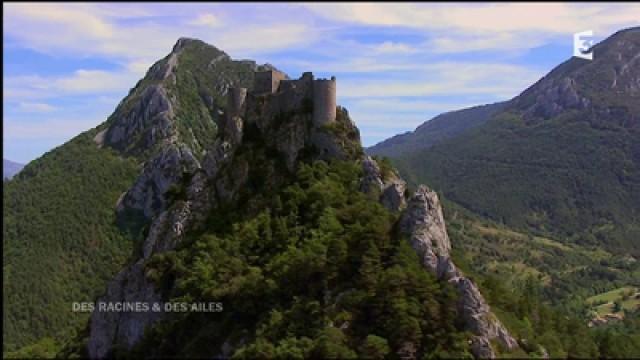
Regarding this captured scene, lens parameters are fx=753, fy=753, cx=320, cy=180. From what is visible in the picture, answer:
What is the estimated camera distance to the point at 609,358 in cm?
5494

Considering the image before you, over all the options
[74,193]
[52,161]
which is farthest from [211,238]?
[52,161]

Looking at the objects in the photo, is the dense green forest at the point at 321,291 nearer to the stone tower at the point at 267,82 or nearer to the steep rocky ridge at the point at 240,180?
the steep rocky ridge at the point at 240,180

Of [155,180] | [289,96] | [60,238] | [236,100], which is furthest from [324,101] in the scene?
[60,238]

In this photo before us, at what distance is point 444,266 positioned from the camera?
56.1 m

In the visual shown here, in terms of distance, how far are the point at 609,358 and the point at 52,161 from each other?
159 metres

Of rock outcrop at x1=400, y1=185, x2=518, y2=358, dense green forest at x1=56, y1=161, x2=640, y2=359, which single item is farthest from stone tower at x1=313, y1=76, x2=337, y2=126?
rock outcrop at x1=400, y1=185, x2=518, y2=358

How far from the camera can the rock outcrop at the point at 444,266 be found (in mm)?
51281

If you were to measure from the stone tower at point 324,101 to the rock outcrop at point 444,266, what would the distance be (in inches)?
551

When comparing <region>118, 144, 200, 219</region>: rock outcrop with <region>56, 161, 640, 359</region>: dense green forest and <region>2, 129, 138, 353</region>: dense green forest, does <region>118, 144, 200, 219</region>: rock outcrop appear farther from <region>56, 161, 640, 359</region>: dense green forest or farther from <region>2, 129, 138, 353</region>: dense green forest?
<region>56, 161, 640, 359</region>: dense green forest

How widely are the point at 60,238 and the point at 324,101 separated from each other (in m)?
105

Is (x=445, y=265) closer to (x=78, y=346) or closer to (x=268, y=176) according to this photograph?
(x=268, y=176)

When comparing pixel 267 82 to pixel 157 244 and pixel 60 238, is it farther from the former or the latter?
pixel 60 238

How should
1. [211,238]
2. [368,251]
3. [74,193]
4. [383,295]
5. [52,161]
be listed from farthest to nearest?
[52,161] → [74,193] → [211,238] → [368,251] → [383,295]

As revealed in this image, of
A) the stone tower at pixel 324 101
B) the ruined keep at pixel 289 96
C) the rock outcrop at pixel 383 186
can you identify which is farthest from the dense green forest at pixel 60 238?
the rock outcrop at pixel 383 186
